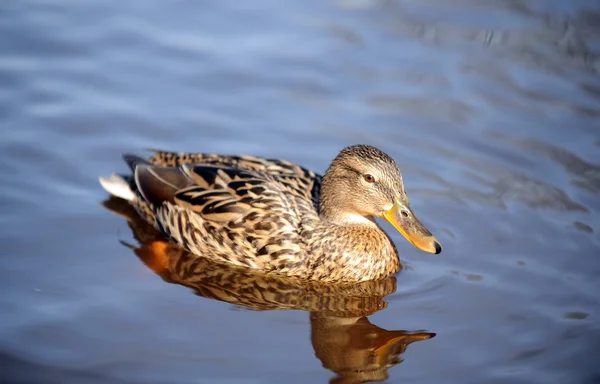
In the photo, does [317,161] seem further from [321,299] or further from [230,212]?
[321,299]

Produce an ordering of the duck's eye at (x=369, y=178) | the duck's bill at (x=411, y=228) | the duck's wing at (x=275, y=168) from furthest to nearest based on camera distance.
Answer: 1. the duck's wing at (x=275, y=168)
2. the duck's eye at (x=369, y=178)
3. the duck's bill at (x=411, y=228)

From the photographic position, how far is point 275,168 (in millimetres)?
9125

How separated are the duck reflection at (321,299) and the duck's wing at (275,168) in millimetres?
869

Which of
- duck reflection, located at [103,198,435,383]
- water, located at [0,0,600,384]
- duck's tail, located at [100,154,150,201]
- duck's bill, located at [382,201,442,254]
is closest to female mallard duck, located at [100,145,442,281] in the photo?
duck's bill, located at [382,201,442,254]

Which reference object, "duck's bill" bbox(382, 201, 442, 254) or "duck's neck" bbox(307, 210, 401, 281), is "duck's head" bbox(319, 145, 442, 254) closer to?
"duck's bill" bbox(382, 201, 442, 254)

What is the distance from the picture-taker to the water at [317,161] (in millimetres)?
7363

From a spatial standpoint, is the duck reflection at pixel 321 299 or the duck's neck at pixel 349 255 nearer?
the duck reflection at pixel 321 299

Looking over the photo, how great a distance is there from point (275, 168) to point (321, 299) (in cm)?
157

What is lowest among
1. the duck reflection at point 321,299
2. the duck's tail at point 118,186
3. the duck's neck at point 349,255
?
the duck reflection at point 321,299

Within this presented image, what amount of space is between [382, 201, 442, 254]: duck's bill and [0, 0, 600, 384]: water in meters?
0.46

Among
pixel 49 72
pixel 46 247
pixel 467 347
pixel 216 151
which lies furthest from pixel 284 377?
pixel 49 72

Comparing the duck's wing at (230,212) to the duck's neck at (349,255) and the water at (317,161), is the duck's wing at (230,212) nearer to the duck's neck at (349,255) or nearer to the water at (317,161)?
the duck's neck at (349,255)

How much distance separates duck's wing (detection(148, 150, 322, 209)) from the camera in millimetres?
9000

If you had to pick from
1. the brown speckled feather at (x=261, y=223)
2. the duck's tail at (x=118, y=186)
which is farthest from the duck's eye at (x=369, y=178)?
the duck's tail at (x=118, y=186)
